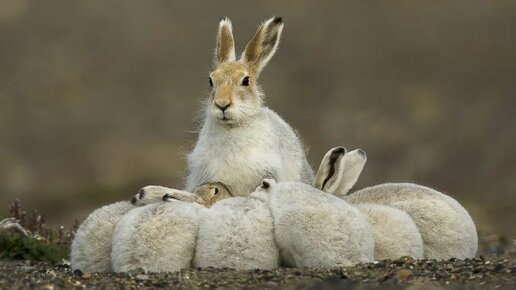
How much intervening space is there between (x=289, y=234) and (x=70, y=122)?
18.7m

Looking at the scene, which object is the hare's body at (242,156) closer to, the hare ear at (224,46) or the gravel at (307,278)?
the hare ear at (224,46)

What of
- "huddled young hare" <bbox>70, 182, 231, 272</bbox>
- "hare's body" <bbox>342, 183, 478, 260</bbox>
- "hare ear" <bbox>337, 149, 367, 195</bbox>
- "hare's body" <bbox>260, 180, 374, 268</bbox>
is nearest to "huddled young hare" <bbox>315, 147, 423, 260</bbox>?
"hare's body" <bbox>342, 183, 478, 260</bbox>

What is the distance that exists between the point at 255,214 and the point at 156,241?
0.80 meters

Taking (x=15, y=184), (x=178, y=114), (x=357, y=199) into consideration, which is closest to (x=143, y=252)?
(x=357, y=199)

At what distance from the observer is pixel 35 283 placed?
10883 millimetres

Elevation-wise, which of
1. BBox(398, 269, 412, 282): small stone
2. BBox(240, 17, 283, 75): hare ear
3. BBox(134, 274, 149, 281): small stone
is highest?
BBox(240, 17, 283, 75): hare ear

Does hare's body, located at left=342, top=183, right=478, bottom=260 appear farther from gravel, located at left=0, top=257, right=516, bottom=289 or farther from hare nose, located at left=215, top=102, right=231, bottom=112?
hare nose, located at left=215, top=102, right=231, bottom=112

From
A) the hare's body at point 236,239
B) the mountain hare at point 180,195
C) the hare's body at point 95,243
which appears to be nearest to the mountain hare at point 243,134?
the mountain hare at point 180,195

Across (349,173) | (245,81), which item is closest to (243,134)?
(245,81)

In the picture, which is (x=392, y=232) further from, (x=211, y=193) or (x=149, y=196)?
(x=149, y=196)

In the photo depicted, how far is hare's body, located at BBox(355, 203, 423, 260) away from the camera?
38.9ft

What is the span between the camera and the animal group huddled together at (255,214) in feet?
37.0

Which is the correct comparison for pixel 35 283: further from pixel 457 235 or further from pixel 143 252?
pixel 457 235

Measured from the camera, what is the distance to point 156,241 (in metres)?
11.3
